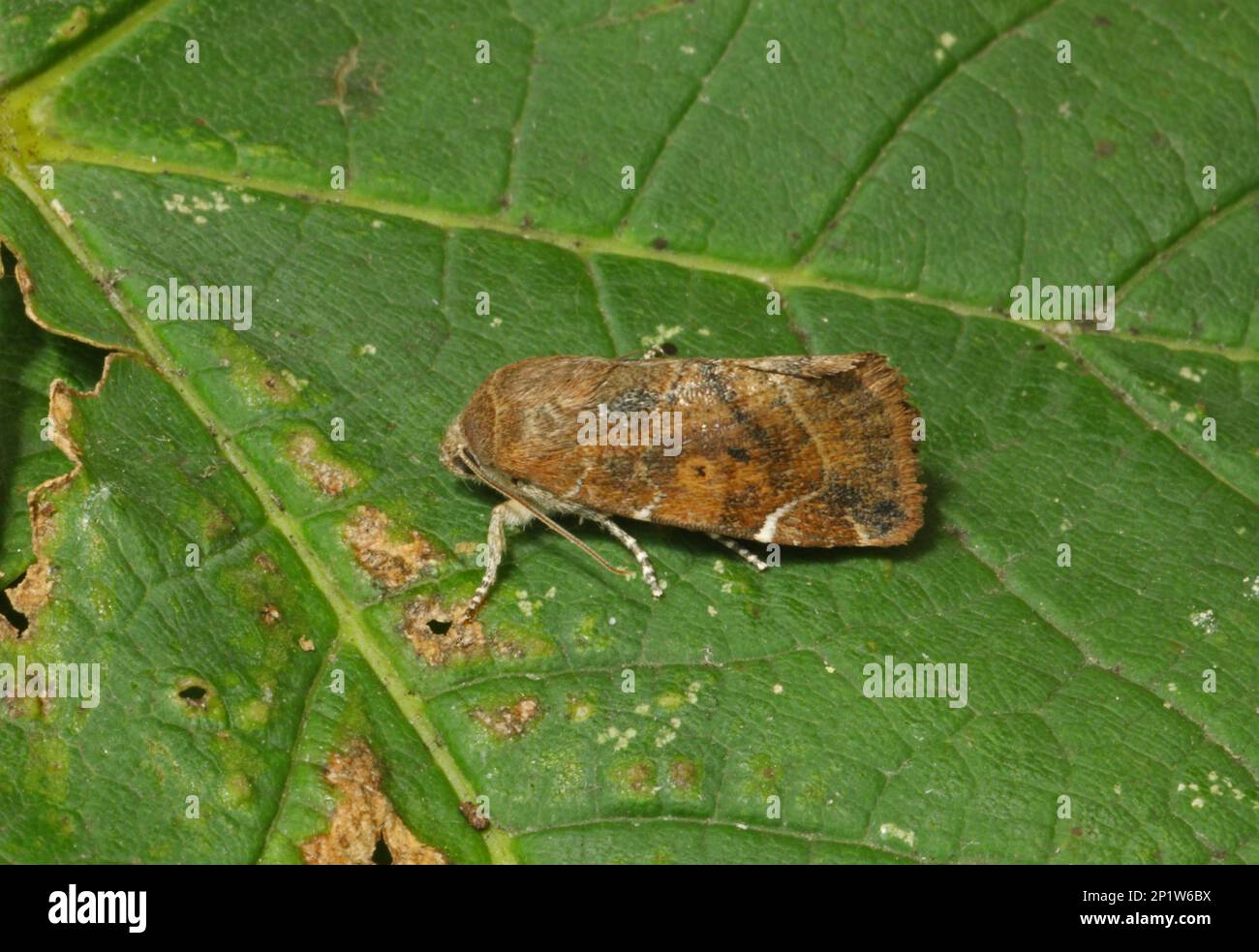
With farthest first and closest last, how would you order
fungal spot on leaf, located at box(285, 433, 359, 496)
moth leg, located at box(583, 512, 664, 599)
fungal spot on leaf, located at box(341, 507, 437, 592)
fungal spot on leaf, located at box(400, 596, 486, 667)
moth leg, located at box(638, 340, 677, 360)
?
moth leg, located at box(638, 340, 677, 360), moth leg, located at box(583, 512, 664, 599), fungal spot on leaf, located at box(285, 433, 359, 496), fungal spot on leaf, located at box(341, 507, 437, 592), fungal spot on leaf, located at box(400, 596, 486, 667)

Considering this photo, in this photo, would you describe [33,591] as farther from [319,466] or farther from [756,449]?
[756,449]

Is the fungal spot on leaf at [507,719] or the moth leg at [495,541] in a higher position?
the moth leg at [495,541]

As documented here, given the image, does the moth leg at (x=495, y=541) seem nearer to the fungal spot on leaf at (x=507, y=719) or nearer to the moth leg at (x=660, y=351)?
the fungal spot on leaf at (x=507, y=719)

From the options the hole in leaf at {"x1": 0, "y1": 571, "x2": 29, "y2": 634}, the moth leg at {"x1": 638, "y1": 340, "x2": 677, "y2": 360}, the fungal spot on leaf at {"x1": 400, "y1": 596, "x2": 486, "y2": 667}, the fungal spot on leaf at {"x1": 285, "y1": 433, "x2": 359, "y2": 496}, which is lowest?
the fungal spot on leaf at {"x1": 400, "y1": 596, "x2": 486, "y2": 667}

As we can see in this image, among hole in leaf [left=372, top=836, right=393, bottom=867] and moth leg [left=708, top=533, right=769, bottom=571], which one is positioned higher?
moth leg [left=708, top=533, right=769, bottom=571]

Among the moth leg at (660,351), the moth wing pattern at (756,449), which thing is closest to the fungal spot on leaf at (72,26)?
the moth wing pattern at (756,449)

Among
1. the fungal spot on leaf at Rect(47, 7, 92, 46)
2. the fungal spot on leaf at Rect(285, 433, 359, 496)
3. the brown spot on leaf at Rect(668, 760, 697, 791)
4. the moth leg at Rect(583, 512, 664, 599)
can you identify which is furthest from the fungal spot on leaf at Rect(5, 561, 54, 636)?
the brown spot on leaf at Rect(668, 760, 697, 791)

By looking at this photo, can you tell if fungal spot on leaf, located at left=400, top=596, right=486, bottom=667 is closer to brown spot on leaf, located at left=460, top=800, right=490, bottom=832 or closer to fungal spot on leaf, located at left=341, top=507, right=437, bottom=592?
fungal spot on leaf, located at left=341, top=507, right=437, bottom=592

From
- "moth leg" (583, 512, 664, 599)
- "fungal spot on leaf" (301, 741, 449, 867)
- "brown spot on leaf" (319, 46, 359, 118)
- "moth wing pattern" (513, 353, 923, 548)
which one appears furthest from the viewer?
"brown spot on leaf" (319, 46, 359, 118)
